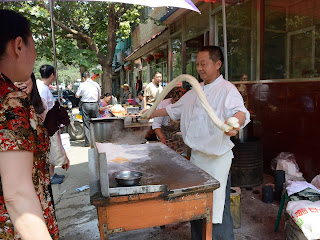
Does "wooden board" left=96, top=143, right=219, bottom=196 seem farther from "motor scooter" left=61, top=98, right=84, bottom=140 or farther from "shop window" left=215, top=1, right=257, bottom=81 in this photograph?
"motor scooter" left=61, top=98, right=84, bottom=140

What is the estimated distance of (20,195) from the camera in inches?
40.2

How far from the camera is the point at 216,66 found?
2.63 meters

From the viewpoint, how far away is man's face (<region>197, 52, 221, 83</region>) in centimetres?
260

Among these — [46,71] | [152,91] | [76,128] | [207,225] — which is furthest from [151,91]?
[207,225]

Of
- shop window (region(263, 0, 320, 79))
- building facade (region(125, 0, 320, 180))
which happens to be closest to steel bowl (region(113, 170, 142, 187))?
building facade (region(125, 0, 320, 180))

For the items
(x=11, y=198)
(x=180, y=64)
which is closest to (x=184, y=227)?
(x=11, y=198)

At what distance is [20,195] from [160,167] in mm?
1624

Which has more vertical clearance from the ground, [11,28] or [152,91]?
[11,28]

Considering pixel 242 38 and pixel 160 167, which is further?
pixel 242 38

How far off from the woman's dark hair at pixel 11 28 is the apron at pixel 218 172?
1954 mm

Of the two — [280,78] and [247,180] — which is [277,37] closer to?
[280,78]

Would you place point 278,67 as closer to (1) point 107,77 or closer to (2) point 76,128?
(2) point 76,128

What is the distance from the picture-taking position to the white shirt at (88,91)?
812 centimetres

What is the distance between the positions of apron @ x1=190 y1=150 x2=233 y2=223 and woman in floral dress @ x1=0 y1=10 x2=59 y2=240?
1.68 m
